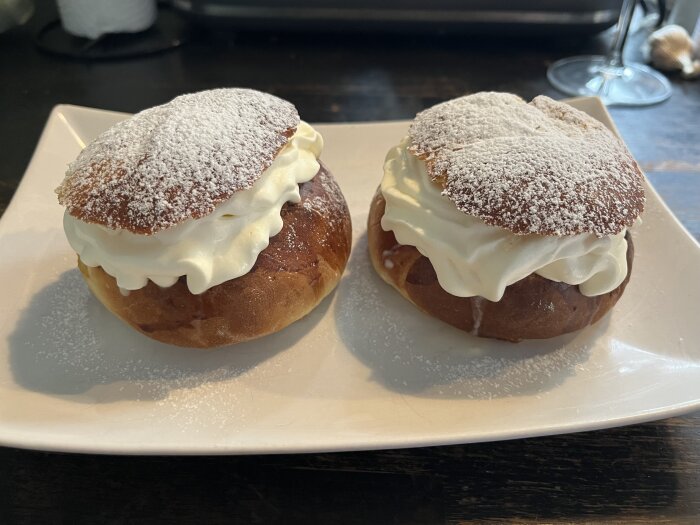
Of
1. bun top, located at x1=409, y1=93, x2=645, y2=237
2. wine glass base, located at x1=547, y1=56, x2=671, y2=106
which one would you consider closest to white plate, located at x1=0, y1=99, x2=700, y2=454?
bun top, located at x1=409, y1=93, x2=645, y2=237

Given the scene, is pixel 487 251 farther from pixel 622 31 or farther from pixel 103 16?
pixel 103 16

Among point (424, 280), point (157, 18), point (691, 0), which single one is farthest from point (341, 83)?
point (691, 0)

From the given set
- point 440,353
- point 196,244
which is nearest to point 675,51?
point 440,353

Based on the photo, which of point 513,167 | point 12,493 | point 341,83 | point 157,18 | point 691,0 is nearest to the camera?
point 12,493

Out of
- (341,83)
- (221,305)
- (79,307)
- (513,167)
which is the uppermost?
(513,167)

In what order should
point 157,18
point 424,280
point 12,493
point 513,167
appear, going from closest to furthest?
point 12,493 → point 513,167 → point 424,280 → point 157,18

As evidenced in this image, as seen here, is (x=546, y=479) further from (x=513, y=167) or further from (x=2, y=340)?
(x=2, y=340)

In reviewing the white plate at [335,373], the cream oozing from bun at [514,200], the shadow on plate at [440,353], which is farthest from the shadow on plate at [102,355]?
the cream oozing from bun at [514,200]
